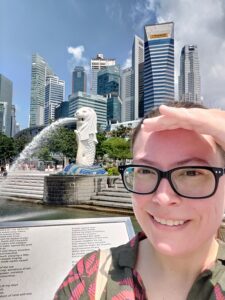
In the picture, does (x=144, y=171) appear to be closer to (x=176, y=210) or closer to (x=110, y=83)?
(x=176, y=210)

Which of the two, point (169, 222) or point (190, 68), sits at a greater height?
point (190, 68)

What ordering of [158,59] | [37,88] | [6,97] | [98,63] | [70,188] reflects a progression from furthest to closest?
[37,88] → [98,63] → [6,97] → [158,59] → [70,188]

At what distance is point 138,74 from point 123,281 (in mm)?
143356

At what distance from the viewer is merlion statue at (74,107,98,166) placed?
52.8ft

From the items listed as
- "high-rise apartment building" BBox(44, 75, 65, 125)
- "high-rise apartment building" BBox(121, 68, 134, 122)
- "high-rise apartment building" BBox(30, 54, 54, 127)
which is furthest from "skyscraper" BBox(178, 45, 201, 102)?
"high-rise apartment building" BBox(30, 54, 54, 127)

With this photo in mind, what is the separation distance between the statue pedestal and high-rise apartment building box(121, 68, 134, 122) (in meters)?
114

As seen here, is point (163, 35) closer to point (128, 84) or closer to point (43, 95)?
point (128, 84)

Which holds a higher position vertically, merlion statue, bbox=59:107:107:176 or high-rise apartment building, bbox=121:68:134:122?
high-rise apartment building, bbox=121:68:134:122

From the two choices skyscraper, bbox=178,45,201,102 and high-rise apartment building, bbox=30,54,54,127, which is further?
high-rise apartment building, bbox=30,54,54,127

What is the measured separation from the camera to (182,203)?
3.23ft

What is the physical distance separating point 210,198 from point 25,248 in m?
1.48

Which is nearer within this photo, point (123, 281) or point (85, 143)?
point (123, 281)

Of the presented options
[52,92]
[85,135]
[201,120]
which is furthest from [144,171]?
[52,92]

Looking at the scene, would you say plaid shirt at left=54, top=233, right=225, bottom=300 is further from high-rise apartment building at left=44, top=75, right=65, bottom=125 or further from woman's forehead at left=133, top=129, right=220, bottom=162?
high-rise apartment building at left=44, top=75, right=65, bottom=125
